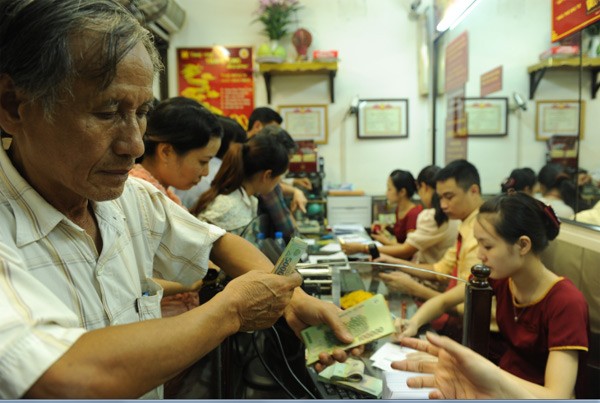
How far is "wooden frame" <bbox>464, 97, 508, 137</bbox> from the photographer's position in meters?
4.34

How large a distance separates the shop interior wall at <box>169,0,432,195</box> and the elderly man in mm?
4267

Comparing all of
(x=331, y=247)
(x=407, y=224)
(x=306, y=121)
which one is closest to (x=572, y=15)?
(x=331, y=247)

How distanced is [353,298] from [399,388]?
0.34m

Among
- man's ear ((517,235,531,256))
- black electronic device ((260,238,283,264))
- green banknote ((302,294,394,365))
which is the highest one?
black electronic device ((260,238,283,264))

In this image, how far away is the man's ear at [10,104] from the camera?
0.78 meters

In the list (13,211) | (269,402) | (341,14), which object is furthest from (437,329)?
(341,14)

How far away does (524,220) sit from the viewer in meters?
1.73

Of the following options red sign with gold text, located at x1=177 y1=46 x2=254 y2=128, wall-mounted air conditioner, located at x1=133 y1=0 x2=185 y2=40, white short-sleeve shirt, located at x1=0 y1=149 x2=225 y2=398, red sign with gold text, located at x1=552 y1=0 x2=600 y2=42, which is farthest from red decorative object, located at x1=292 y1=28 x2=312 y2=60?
white short-sleeve shirt, located at x1=0 y1=149 x2=225 y2=398

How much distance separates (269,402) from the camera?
562mm

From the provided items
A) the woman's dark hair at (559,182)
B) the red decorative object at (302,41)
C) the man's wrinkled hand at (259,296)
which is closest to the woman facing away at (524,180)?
the woman's dark hair at (559,182)

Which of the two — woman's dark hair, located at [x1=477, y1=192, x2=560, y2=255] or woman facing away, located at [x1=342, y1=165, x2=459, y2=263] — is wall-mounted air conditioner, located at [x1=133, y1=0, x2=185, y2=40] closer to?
woman facing away, located at [x1=342, y1=165, x2=459, y2=263]

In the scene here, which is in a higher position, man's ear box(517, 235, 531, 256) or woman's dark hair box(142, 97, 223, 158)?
woman's dark hair box(142, 97, 223, 158)

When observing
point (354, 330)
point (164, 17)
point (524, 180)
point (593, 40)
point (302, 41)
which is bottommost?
point (354, 330)

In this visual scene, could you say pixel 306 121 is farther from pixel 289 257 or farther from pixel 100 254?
pixel 100 254
